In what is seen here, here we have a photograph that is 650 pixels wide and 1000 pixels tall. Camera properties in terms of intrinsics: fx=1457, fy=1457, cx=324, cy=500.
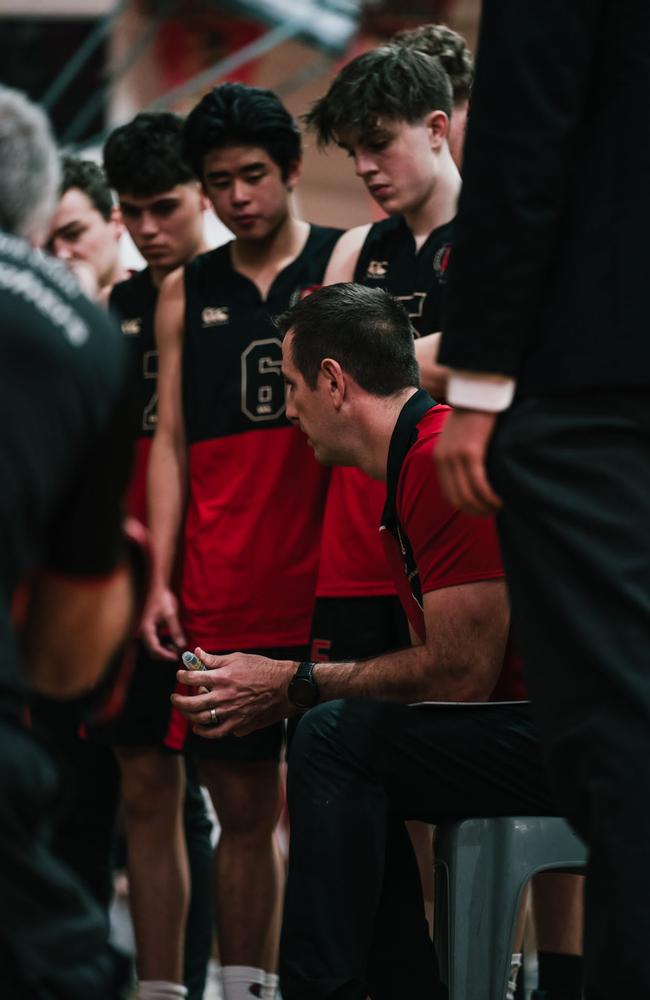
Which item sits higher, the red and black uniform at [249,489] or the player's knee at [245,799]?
the red and black uniform at [249,489]

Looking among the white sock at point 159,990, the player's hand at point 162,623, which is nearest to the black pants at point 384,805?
the player's hand at point 162,623

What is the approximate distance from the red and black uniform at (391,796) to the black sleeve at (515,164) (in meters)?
0.74

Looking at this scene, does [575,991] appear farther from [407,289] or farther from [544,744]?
[407,289]

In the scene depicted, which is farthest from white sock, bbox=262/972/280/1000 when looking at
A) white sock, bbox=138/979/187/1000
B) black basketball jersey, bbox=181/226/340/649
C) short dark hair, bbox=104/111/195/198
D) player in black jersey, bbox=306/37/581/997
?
short dark hair, bbox=104/111/195/198

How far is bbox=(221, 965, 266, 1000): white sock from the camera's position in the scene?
3424 millimetres

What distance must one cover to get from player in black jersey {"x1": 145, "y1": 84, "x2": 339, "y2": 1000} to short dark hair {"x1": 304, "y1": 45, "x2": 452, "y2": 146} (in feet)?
0.90

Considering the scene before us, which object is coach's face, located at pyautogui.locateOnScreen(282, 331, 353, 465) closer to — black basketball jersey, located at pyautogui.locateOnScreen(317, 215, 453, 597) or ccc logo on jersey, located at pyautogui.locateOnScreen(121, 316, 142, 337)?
black basketball jersey, located at pyautogui.locateOnScreen(317, 215, 453, 597)

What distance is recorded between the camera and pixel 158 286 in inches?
166

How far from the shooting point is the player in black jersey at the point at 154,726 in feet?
11.9

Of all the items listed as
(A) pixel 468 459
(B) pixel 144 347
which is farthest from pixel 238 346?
(A) pixel 468 459

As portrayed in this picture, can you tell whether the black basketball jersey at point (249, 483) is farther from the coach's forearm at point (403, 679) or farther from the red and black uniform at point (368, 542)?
the coach's forearm at point (403, 679)

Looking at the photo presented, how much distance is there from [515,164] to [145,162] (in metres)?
2.43

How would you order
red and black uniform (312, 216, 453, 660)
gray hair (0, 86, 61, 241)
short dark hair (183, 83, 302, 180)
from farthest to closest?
1. short dark hair (183, 83, 302, 180)
2. red and black uniform (312, 216, 453, 660)
3. gray hair (0, 86, 61, 241)

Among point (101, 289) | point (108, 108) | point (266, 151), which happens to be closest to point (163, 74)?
point (108, 108)
